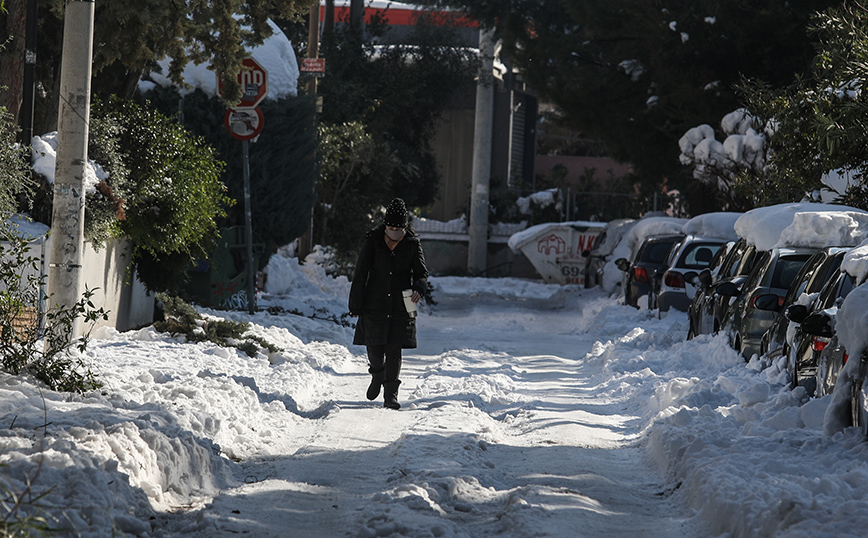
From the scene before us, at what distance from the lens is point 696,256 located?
16.5 m

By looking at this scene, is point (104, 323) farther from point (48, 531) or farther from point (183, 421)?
point (48, 531)

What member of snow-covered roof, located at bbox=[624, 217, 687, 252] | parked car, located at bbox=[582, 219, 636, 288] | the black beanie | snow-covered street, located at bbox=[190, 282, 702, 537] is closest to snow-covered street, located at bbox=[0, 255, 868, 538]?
snow-covered street, located at bbox=[190, 282, 702, 537]

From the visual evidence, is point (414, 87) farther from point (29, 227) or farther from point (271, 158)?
point (29, 227)

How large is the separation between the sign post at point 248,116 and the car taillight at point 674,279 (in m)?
6.42

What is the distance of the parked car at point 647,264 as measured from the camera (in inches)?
728

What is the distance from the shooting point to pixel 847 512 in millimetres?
4871

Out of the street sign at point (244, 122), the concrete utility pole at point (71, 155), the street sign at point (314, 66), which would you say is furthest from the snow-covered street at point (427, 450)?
the street sign at point (314, 66)

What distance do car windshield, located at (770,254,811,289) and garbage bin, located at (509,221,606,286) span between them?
2054 centimetres

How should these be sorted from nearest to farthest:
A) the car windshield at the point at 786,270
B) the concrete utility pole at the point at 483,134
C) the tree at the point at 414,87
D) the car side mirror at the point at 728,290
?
the car windshield at the point at 786,270, the car side mirror at the point at 728,290, the concrete utility pole at the point at 483,134, the tree at the point at 414,87

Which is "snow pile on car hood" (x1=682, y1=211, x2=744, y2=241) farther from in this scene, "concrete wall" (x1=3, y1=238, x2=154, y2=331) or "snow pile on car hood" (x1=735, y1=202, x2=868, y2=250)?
"concrete wall" (x1=3, y1=238, x2=154, y2=331)

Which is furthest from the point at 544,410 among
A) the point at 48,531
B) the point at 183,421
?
the point at 48,531

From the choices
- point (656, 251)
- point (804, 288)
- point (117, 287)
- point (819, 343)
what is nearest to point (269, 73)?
point (117, 287)

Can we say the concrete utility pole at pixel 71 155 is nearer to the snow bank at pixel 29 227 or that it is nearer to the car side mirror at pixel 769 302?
the snow bank at pixel 29 227

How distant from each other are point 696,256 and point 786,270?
5.72m
